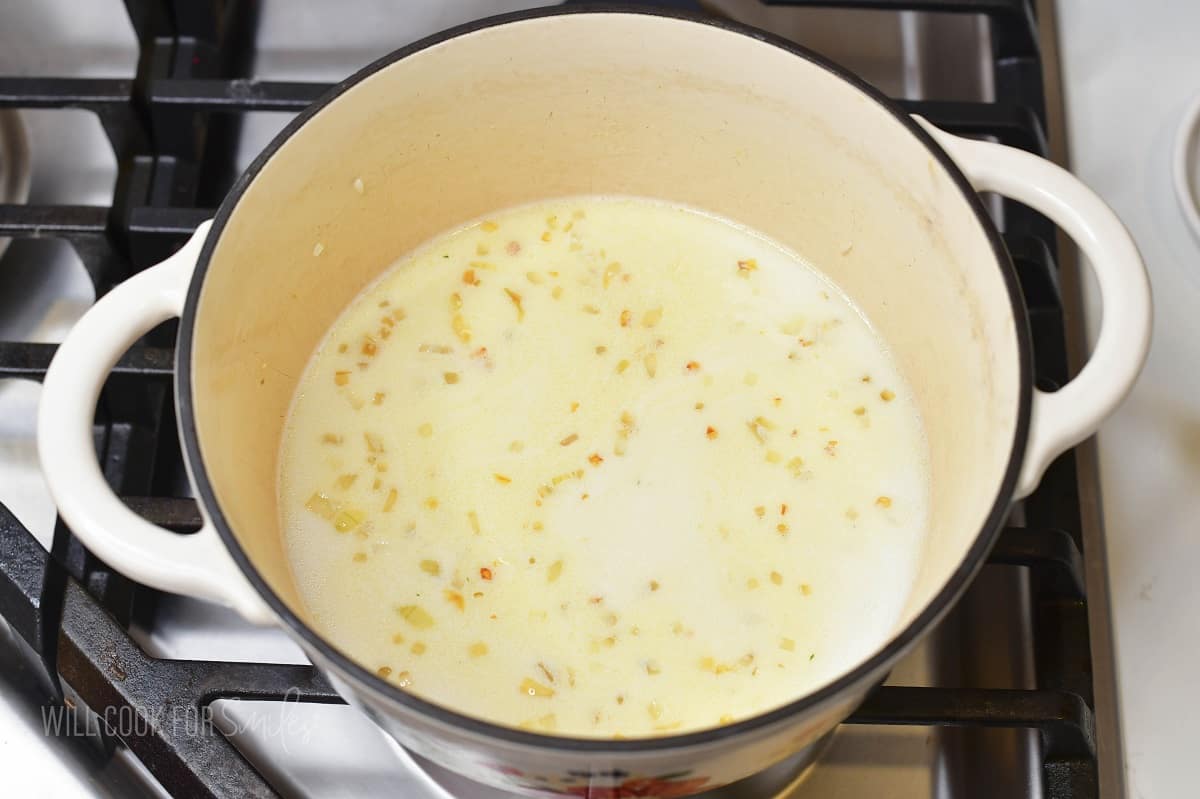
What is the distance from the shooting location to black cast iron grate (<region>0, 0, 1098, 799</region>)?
0.68m

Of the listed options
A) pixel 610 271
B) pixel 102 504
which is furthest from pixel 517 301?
pixel 102 504

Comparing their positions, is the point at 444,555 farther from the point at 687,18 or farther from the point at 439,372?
the point at 687,18

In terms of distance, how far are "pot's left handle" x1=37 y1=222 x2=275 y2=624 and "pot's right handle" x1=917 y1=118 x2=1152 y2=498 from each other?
37cm

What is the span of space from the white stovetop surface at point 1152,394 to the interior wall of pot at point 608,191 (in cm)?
13

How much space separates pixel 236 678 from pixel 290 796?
0.10 metres

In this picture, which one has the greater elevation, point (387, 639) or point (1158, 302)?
point (1158, 302)

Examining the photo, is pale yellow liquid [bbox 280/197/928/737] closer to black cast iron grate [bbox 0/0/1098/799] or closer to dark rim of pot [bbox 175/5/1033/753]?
black cast iron grate [bbox 0/0/1098/799]

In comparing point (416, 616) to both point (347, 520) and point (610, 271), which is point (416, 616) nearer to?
point (347, 520)

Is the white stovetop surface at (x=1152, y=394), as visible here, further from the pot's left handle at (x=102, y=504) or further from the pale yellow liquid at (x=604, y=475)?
the pot's left handle at (x=102, y=504)

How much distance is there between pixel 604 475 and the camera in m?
0.78

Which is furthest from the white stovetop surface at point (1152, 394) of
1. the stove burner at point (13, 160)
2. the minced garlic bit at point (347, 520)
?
the stove burner at point (13, 160)

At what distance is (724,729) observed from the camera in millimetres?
504

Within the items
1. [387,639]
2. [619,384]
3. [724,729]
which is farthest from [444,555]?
[724,729]

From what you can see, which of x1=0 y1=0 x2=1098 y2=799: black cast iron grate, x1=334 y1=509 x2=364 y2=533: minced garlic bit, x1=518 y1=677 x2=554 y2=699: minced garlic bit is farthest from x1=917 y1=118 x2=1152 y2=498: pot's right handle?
x1=334 y1=509 x2=364 y2=533: minced garlic bit
